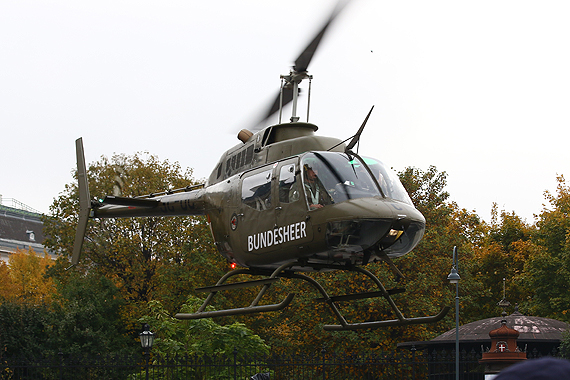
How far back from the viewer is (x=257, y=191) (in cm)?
1120

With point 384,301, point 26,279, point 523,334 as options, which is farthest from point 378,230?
point 26,279

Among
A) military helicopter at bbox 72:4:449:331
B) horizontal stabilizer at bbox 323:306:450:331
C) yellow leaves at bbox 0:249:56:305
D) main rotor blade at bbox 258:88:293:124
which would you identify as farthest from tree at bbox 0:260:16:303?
horizontal stabilizer at bbox 323:306:450:331

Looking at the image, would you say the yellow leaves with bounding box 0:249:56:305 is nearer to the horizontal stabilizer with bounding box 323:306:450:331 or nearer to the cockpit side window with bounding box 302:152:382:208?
the horizontal stabilizer with bounding box 323:306:450:331

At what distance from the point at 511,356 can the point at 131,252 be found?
22322 mm

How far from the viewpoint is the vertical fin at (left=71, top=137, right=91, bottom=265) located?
14258mm

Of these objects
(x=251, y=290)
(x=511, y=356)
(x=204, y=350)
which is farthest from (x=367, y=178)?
(x=251, y=290)

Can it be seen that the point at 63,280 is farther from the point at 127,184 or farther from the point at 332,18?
the point at 332,18

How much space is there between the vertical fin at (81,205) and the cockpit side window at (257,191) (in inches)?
173

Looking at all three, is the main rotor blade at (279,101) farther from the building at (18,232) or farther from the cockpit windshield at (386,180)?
the building at (18,232)

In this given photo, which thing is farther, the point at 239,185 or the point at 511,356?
the point at 511,356

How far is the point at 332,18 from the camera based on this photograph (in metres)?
9.57

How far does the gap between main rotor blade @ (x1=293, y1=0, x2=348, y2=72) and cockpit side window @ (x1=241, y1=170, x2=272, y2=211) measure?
1954 mm

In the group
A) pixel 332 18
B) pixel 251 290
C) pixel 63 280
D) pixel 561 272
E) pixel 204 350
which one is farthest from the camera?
pixel 63 280

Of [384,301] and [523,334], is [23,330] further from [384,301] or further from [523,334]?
[523,334]
